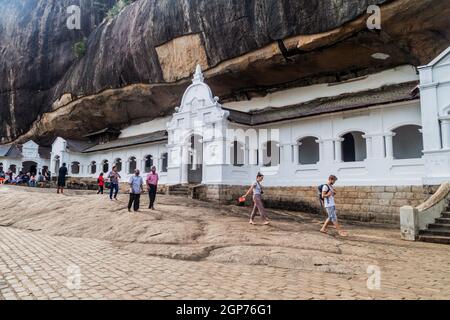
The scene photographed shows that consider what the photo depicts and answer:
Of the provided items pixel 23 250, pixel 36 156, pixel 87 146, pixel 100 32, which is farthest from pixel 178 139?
pixel 36 156

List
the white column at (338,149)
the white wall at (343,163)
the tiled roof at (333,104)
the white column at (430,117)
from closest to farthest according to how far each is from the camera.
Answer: the white column at (430,117)
the white wall at (343,163)
the tiled roof at (333,104)
the white column at (338,149)

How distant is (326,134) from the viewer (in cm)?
1641

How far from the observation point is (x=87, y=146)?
3200cm

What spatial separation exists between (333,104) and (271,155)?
429 cm

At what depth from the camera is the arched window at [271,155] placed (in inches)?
714

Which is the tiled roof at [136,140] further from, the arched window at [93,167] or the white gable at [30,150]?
the white gable at [30,150]

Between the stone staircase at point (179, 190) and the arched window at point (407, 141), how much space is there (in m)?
10.9

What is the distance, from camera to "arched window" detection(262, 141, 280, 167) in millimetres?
18141

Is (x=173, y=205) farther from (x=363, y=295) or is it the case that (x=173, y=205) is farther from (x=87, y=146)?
(x=87, y=146)

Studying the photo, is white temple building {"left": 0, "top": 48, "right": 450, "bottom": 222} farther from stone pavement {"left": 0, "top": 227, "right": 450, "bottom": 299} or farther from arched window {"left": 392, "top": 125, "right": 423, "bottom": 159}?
stone pavement {"left": 0, "top": 227, "right": 450, "bottom": 299}

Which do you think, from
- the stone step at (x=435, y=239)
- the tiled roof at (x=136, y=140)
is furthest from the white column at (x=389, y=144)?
the tiled roof at (x=136, y=140)

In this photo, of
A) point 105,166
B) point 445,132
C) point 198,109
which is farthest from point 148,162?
point 445,132

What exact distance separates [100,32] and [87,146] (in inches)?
424

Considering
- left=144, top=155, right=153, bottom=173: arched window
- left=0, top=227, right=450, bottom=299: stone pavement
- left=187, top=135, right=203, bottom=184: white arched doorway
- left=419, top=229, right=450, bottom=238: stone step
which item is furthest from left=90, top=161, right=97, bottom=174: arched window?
left=419, top=229, right=450, bottom=238: stone step
